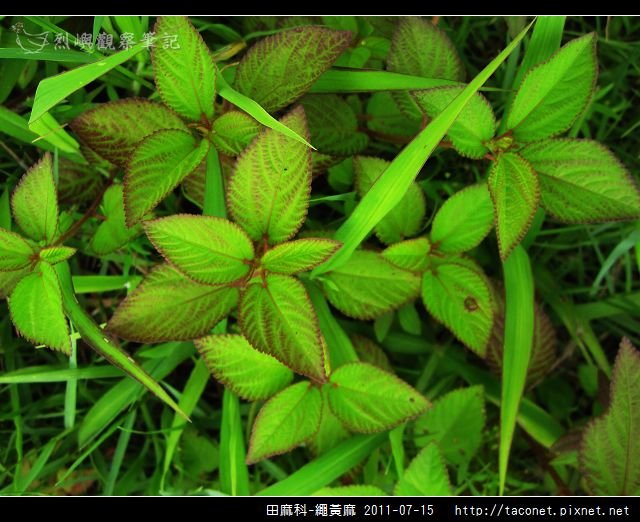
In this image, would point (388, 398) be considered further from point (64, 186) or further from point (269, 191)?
point (64, 186)

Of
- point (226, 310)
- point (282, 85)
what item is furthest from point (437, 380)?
point (282, 85)

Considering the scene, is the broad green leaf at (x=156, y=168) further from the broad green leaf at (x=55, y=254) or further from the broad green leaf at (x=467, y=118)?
the broad green leaf at (x=467, y=118)

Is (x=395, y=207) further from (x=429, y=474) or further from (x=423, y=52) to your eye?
(x=429, y=474)

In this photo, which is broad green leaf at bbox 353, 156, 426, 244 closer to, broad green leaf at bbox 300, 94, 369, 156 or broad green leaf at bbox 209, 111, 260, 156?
broad green leaf at bbox 300, 94, 369, 156

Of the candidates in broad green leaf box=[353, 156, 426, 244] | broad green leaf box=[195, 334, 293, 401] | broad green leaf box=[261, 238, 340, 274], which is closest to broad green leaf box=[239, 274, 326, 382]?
broad green leaf box=[261, 238, 340, 274]

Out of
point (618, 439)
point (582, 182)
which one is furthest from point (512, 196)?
point (618, 439)

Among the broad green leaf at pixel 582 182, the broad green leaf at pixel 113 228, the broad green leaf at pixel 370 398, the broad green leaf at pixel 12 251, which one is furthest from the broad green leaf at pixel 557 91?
the broad green leaf at pixel 12 251
